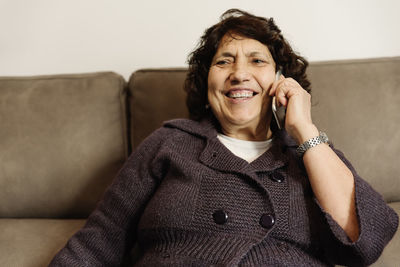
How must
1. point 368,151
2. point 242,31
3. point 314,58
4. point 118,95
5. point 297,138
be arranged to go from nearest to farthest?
1. point 297,138
2. point 242,31
3. point 368,151
4. point 118,95
5. point 314,58

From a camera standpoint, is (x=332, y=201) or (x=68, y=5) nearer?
(x=332, y=201)

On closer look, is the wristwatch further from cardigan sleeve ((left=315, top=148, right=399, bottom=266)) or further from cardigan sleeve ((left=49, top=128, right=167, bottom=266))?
cardigan sleeve ((left=49, top=128, right=167, bottom=266))

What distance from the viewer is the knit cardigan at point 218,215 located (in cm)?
94

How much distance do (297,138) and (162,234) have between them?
448mm

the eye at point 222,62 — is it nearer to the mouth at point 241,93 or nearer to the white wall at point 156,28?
the mouth at point 241,93

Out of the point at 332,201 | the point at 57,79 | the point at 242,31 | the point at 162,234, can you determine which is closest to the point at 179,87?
the point at 242,31

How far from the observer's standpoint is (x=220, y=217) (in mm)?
962

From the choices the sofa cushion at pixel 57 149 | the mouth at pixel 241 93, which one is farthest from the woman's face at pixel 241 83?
the sofa cushion at pixel 57 149

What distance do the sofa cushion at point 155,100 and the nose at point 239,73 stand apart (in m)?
0.31

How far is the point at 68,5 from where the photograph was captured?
166cm

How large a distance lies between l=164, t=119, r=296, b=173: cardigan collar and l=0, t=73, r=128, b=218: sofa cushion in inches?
13.0

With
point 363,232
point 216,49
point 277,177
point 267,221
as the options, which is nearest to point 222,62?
point 216,49

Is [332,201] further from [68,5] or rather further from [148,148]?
[68,5]

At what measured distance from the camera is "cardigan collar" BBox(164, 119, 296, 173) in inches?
41.1
